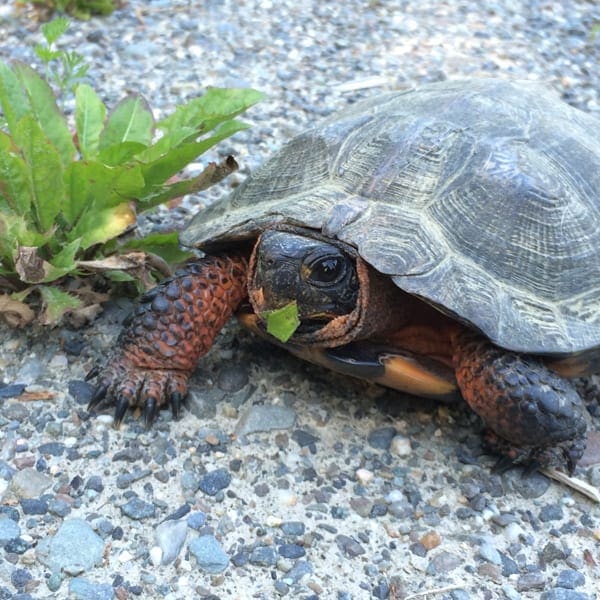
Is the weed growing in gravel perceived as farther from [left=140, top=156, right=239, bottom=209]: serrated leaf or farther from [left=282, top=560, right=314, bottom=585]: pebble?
[left=282, top=560, right=314, bottom=585]: pebble

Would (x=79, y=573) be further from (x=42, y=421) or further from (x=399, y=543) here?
(x=399, y=543)

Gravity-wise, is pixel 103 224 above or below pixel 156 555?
above

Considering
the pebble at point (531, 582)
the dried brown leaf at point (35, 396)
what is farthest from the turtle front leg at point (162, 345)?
the pebble at point (531, 582)

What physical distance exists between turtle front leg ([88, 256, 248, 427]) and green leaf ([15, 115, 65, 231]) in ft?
1.12

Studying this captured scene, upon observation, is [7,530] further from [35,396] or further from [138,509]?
[35,396]

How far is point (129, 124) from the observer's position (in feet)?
7.94

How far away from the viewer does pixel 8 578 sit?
5.15 feet

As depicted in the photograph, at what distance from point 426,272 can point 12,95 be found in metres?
1.28

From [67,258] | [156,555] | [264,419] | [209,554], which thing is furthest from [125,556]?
[67,258]

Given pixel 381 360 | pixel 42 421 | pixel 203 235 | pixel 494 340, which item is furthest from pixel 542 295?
pixel 42 421

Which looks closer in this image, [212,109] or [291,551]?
[291,551]

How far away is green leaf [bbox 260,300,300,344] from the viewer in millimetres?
1904

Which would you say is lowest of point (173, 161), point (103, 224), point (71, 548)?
point (71, 548)

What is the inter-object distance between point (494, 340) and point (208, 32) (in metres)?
2.80
